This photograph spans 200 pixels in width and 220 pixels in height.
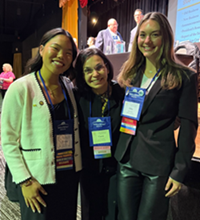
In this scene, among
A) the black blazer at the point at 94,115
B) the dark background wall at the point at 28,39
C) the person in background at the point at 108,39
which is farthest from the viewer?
the dark background wall at the point at 28,39

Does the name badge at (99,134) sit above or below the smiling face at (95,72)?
below

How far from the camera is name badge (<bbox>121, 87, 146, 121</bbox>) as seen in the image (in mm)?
987

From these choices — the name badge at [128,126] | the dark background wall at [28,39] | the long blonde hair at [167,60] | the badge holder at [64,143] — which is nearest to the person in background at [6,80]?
the dark background wall at [28,39]

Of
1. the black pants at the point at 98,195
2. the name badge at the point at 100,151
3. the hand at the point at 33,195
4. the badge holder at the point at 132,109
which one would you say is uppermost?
the badge holder at the point at 132,109

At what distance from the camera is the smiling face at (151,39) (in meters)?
0.93

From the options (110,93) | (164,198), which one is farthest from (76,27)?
(164,198)

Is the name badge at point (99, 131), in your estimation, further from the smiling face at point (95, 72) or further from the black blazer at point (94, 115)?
the smiling face at point (95, 72)

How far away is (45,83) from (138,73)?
50cm

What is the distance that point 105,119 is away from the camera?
1.12 m

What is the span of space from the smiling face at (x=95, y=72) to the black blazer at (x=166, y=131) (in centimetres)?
28

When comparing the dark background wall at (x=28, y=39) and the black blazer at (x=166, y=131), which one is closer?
the black blazer at (x=166, y=131)

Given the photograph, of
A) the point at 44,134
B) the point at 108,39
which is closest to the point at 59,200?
the point at 44,134

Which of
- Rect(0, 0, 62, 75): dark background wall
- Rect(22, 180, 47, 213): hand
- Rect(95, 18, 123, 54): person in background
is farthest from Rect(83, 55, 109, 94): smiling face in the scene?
Rect(0, 0, 62, 75): dark background wall

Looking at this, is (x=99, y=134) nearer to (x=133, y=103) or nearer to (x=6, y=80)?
(x=133, y=103)
